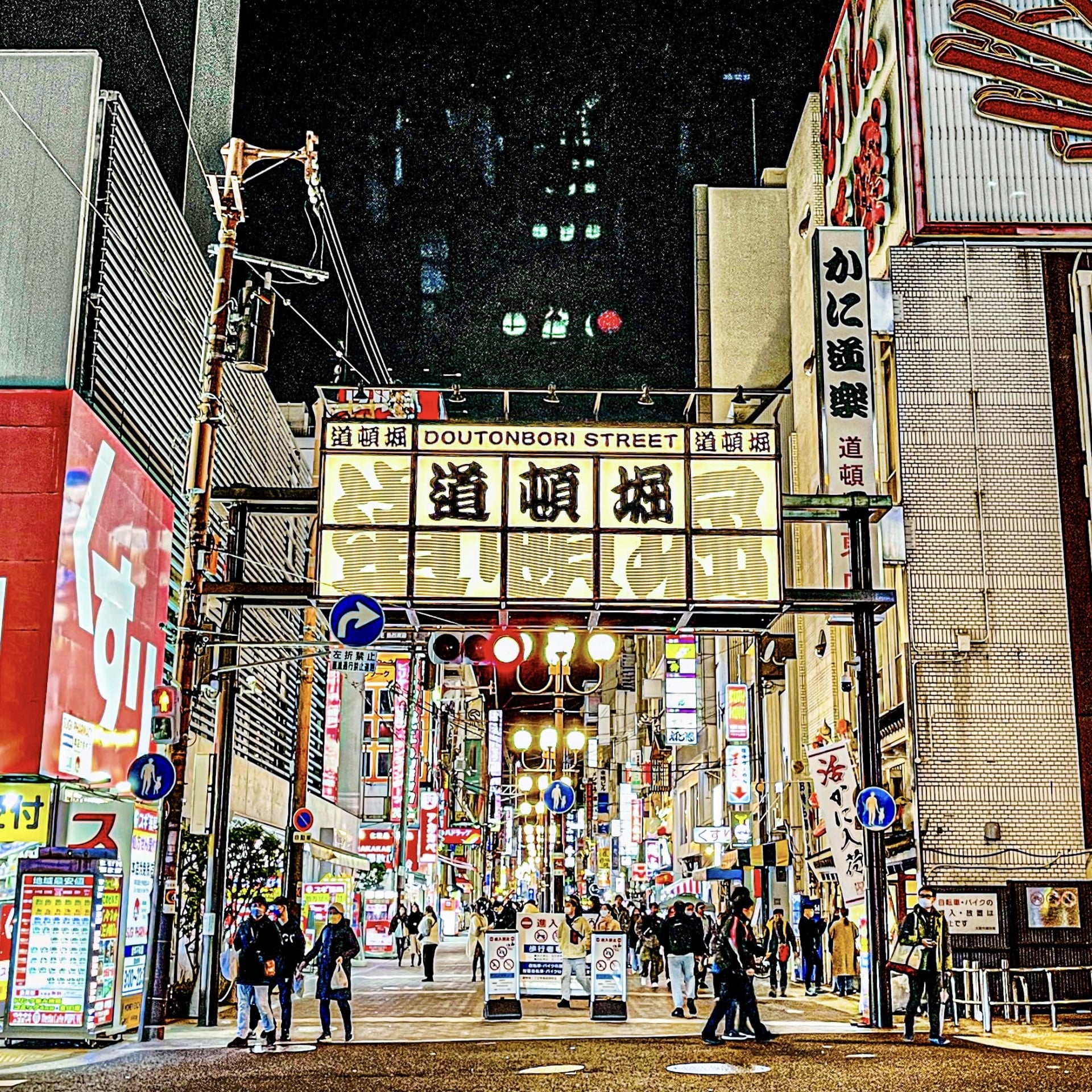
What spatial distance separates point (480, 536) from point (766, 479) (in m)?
4.54

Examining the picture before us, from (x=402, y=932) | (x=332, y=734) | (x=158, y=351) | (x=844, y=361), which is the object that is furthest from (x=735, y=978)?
(x=402, y=932)

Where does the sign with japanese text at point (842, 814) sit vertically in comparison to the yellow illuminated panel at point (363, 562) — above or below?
below

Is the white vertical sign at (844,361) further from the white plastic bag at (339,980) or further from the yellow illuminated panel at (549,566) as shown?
the white plastic bag at (339,980)

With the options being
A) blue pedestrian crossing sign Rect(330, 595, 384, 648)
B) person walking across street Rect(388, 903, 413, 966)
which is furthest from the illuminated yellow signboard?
person walking across street Rect(388, 903, 413, 966)

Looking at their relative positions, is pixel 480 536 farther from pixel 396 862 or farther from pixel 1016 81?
pixel 396 862

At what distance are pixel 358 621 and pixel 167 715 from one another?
3112 millimetres

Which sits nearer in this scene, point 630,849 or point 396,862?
point 396,862

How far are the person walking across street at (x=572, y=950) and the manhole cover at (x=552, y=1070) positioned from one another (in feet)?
30.1

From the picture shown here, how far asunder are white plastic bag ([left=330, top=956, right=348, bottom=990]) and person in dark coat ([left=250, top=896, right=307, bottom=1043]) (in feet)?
1.85

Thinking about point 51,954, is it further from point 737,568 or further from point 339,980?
point 737,568

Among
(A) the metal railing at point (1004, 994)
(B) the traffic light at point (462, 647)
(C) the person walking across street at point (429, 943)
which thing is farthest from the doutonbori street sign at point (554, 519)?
(C) the person walking across street at point (429, 943)

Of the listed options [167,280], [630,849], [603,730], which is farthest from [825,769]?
[603,730]

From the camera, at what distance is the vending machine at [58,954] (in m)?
17.8

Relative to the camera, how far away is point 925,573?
29.8 meters
